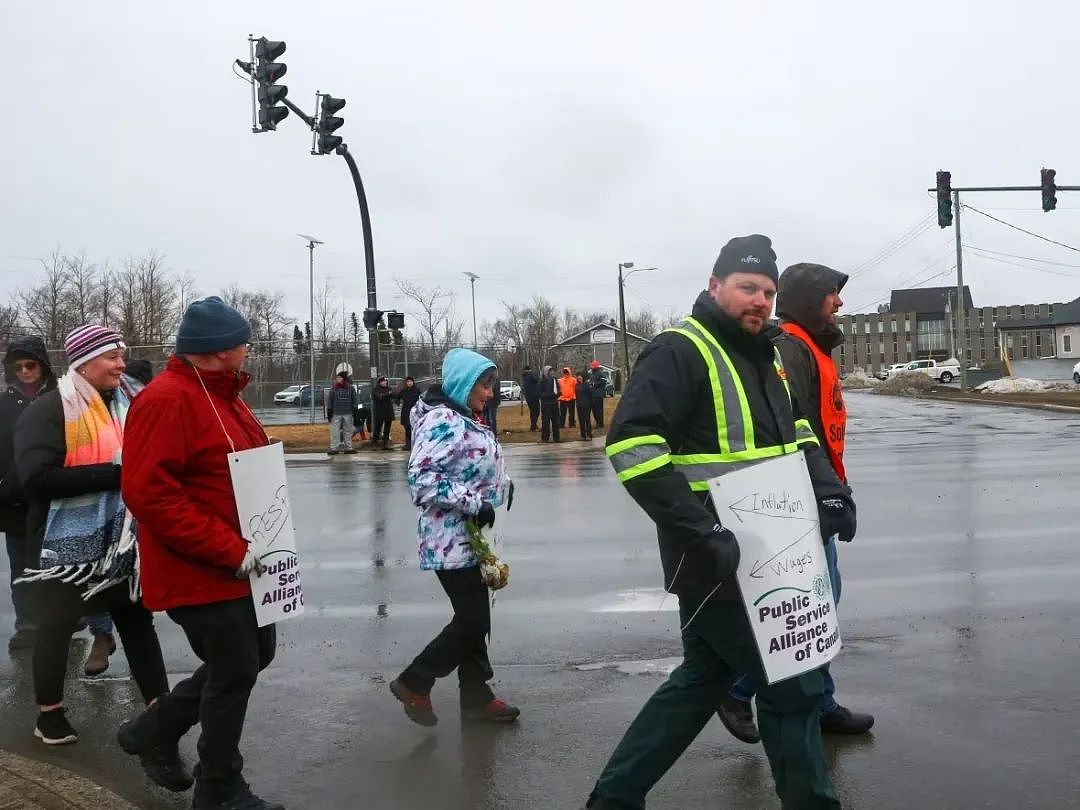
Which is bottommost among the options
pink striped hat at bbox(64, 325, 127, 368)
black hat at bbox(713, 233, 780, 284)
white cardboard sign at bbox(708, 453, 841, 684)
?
white cardboard sign at bbox(708, 453, 841, 684)

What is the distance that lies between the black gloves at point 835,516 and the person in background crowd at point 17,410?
4.52 metres

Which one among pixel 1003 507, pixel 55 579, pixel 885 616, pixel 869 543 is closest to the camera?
pixel 55 579

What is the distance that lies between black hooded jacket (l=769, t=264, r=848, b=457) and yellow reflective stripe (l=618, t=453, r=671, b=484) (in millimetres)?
1443

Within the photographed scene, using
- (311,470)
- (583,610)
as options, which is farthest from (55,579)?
(311,470)

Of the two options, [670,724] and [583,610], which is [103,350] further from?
[583,610]

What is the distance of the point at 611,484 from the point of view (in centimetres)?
1440

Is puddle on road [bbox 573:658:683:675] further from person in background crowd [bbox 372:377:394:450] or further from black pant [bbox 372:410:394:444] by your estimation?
black pant [bbox 372:410:394:444]

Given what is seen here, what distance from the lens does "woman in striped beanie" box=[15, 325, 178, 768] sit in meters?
4.69

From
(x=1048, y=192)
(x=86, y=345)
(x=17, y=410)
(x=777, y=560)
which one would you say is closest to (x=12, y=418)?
(x=17, y=410)

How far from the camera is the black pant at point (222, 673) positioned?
12.6 feet

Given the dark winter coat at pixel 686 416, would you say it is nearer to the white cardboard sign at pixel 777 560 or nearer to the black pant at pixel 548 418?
the white cardboard sign at pixel 777 560

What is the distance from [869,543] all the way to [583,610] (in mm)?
3379

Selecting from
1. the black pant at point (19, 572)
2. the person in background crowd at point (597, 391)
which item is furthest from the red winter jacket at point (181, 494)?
the person in background crowd at point (597, 391)

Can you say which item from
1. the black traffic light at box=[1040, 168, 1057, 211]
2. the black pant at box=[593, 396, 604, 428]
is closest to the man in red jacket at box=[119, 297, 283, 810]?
the black pant at box=[593, 396, 604, 428]
